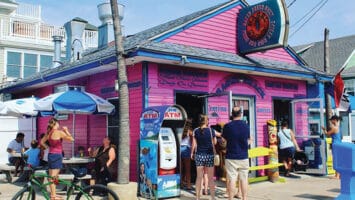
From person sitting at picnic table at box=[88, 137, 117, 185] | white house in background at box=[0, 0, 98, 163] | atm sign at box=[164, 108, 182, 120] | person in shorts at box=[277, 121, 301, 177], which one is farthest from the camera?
white house in background at box=[0, 0, 98, 163]

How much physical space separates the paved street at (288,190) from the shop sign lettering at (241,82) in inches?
105

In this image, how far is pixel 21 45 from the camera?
24.3 m

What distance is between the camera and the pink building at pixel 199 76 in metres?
9.28

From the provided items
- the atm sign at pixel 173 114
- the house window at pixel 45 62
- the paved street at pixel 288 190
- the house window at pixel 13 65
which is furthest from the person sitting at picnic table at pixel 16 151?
the house window at pixel 45 62

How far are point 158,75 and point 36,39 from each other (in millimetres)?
18442

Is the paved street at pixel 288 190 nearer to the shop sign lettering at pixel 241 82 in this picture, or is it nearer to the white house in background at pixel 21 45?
the shop sign lettering at pixel 241 82

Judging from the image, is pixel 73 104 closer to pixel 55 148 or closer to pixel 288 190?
pixel 55 148

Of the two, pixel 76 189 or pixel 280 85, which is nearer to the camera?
pixel 76 189

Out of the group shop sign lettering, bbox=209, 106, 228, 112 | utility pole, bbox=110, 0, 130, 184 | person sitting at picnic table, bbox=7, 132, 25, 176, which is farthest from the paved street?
shop sign lettering, bbox=209, 106, 228, 112

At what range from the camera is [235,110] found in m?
6.93

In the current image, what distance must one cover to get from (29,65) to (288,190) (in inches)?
799

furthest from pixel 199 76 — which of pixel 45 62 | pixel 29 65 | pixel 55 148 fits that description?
pixel 45 62

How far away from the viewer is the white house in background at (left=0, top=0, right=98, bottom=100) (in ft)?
78.7

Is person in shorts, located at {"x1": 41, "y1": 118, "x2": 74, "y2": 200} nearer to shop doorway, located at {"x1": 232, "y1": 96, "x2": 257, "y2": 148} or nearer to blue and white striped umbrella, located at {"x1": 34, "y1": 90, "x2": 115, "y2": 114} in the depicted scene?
blue and white striped umbrella, located at {"x1": 34, "y1": 90, "x2": 115, "y2": 114}
